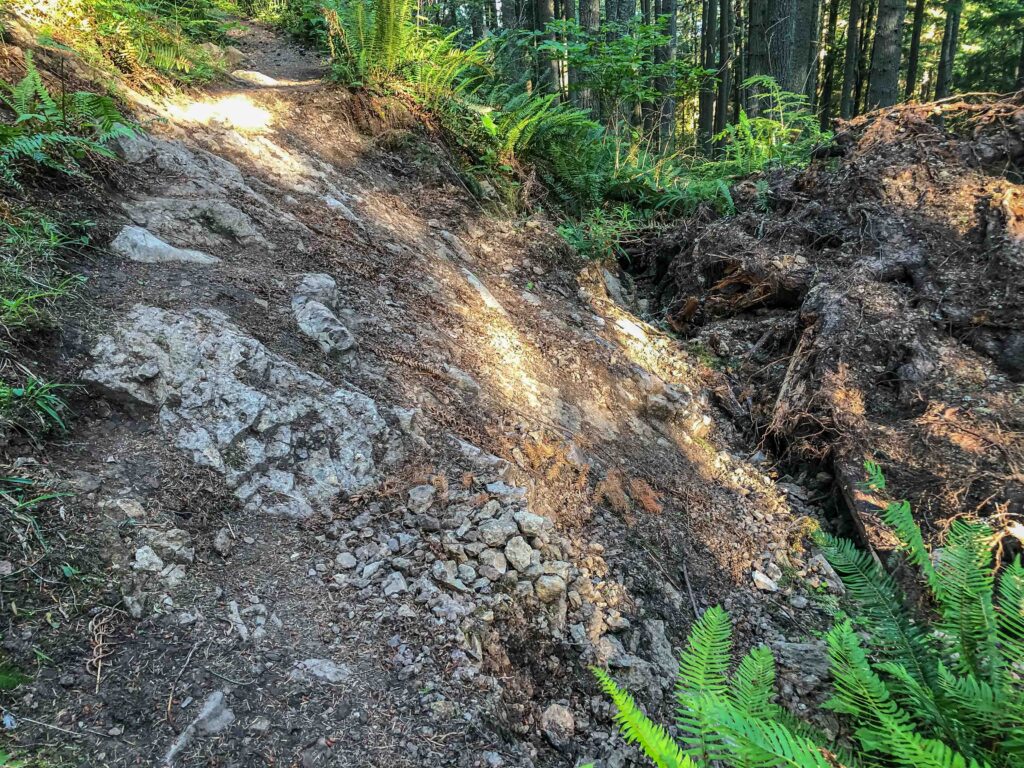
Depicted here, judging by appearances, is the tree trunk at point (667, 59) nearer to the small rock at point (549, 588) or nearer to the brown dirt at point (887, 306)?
the brown dirt at point (887, 306)

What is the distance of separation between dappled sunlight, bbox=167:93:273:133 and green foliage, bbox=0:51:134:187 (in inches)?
36.7

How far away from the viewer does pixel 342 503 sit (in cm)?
236

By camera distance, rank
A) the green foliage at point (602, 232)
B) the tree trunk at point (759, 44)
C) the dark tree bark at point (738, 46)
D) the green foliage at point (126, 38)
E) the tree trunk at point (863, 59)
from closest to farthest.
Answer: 1. the green foliage at point (126, 38)
2. the green foliage at point (602, 232)
3. the tree trunk at point (759, 44)
4. the dark tree bark at point (738, 46)
5. the tree trunk at point (863, 59)

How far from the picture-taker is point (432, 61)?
5.35m

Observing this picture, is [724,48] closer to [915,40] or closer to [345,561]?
[915,40]

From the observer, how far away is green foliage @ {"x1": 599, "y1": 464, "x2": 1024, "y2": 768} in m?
1.44

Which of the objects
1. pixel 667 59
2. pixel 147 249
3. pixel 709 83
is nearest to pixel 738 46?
pixel 709 83

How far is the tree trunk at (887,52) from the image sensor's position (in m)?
7.46

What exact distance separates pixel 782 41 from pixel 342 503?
11.3m

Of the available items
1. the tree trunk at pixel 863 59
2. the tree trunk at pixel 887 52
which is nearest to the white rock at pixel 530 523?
the tree trunk at pixel 887 52

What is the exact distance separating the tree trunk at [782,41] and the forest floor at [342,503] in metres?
8.35

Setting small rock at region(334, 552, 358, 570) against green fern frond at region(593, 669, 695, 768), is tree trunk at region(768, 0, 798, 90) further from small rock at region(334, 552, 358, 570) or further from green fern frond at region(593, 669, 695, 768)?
green fern frond at region(593, 669, 695, 768)

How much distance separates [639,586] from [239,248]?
9.68 feet

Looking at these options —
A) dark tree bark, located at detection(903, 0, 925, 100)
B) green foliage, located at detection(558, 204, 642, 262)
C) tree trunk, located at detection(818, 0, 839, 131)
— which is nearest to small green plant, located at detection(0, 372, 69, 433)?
green foliage, located at detection(558, 204, 642, 262)
